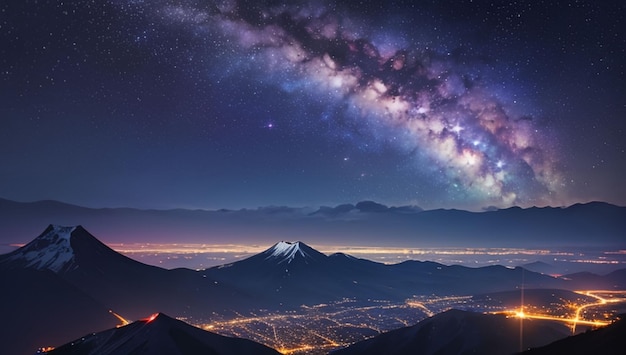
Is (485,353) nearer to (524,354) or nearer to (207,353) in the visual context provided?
(524,354)

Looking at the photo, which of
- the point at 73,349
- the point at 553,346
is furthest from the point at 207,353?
the point at 553,346

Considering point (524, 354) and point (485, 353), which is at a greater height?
point (524, 354)

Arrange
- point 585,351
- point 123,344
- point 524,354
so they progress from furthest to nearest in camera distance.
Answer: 1. point 123,344
2. point 524,354
3. point 585,351

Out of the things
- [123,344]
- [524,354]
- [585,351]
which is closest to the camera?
[585,351]

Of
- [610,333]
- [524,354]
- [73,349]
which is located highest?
[610,333]

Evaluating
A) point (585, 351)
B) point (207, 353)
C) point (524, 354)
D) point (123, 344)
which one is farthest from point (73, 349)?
point (585, 351)

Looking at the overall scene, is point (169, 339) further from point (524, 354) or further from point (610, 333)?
point (610, 333)

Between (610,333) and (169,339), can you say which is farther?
(169,339)
